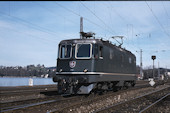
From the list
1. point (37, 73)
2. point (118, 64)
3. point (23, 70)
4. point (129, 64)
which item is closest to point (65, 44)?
point (118, 64)

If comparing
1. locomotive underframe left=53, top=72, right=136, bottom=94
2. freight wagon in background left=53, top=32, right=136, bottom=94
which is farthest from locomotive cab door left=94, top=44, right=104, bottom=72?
locomotive underframe left=53, top=72, right=136, bottom=94

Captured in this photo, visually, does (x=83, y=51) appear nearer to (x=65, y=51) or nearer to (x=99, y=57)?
(x=99, y=57)

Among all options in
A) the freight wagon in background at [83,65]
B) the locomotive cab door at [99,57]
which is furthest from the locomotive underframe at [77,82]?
the locomotive cab door at [99,57]

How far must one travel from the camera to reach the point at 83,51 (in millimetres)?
13180

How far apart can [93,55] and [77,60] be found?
108cm

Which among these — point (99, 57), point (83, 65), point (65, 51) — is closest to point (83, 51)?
point (83, 65)

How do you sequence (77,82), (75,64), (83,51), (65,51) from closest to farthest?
1. (77,82)
2. (75,64)
3. (83,51)
4. (65,51)

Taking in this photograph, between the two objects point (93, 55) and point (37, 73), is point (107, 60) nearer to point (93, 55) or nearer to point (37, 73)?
point (93, 55)

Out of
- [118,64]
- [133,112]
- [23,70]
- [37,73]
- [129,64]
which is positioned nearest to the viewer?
[133,112]

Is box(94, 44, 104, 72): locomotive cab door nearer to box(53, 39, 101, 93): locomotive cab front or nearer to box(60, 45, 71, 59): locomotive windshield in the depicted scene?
box(53, 39, 101, 93): locomotive cab front

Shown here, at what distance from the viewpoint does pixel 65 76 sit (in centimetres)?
1290

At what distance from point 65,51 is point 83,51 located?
133 cm

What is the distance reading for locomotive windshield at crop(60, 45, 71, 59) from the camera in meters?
13.5

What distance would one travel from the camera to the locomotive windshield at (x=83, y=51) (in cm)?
1299
